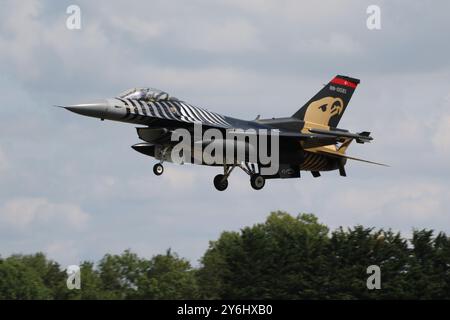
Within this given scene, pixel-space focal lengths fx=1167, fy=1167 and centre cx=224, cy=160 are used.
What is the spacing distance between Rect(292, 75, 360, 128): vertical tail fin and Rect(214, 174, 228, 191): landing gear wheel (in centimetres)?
492

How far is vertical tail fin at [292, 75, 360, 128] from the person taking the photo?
171 ft

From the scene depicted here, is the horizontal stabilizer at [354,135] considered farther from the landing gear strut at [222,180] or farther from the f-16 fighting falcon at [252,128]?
the landing gear strut at [222,180]

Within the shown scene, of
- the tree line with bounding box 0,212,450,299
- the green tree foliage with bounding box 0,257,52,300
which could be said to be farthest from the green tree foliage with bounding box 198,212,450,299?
the green tree foliage with bounding box 0,257,52,300

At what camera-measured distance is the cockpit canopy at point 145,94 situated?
45844mm

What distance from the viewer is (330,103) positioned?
5288cm

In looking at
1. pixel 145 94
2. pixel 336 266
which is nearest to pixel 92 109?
pixel 145 94

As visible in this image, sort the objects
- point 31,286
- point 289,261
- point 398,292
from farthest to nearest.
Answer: point 31,286, point 289,261, point 398,292

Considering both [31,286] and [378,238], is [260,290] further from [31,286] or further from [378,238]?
[31,286]

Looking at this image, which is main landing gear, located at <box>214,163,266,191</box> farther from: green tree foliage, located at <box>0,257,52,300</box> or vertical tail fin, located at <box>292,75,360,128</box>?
green tree foliage, located at <box>0,257,52,300</box>

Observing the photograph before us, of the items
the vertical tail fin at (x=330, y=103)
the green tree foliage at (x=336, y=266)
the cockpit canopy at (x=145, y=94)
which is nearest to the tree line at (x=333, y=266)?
the green tree foliage at (x=336, y=266)

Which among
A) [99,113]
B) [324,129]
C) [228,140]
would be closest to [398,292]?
[324,129]
